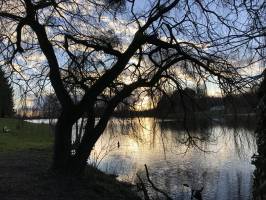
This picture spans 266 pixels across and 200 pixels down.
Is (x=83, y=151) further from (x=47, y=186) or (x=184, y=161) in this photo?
(x=184, y=161)

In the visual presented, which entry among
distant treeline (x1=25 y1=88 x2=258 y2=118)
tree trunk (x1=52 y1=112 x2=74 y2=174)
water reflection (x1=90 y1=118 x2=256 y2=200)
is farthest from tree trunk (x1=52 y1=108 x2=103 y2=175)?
water reflection (x1=90 y1=118 x2=256 y2=200)

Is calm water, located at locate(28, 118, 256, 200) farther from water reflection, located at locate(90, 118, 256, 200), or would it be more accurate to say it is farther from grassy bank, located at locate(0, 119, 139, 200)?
grassy bank, located at locate(0, 119, 139, 200)

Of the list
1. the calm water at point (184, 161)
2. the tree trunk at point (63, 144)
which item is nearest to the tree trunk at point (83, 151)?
the tree trunk at point (63, 144)

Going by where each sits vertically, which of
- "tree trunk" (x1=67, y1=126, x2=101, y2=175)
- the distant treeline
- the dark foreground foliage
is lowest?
the dark foreground foliage

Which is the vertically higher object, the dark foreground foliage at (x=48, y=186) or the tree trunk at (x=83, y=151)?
the tree trunk at (x=83, y=151)

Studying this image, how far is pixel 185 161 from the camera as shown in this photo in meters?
24.8

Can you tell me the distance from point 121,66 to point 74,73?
171 cm

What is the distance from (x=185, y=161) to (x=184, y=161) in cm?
5

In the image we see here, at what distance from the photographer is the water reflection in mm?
15594

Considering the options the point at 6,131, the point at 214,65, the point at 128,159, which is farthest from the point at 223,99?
the point at 6,131

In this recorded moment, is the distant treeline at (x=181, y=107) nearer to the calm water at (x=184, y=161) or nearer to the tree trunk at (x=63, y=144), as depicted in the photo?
the calm water at (x=184, y=161)

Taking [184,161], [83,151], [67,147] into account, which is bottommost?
[184,161]

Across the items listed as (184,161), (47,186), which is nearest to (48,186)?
(47,186)

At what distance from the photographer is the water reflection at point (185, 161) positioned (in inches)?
614
